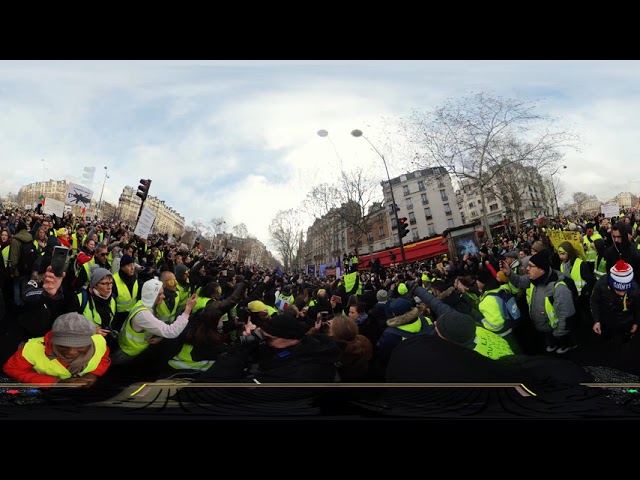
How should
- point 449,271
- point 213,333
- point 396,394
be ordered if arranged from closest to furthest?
point 396,394 < point 213,333 < point 449,271

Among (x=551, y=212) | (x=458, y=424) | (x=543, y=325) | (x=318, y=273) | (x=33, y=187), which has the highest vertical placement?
(x=33, y=187)

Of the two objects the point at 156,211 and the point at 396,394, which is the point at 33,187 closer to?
the point at 156,211

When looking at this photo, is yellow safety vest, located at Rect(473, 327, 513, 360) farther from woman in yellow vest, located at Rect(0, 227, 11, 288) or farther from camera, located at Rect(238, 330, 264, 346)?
woman in yellow vest, located at Rect(0, 227, 11, 288)

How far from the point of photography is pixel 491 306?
2064mm

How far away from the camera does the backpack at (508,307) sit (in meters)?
2.00

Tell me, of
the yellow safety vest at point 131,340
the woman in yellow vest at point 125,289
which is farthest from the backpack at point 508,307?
the woman in yellow vest at point 125,289

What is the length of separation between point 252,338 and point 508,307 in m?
1.56

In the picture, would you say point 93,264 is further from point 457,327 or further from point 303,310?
point 457,327

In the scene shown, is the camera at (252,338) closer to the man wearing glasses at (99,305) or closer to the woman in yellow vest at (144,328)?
the woman in yellow vest at (144,328)

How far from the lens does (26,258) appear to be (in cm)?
210

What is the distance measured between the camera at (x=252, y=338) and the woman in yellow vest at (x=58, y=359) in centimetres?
78

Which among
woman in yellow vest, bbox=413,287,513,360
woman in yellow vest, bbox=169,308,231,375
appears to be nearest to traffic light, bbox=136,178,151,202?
woman in yellow vest, bbox=169,308,231,375

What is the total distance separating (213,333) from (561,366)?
193 centimetres

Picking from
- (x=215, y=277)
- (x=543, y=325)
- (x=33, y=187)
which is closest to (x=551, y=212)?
(x=543, y=325)
